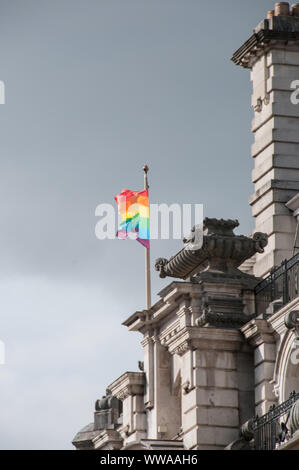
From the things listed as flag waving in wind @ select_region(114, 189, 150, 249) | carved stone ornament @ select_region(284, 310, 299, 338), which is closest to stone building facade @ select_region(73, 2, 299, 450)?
carved stone ornament @ select_region(284, 310, 299, 338)

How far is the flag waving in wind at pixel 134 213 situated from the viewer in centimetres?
5994

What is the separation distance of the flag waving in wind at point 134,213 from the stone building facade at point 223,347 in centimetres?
285

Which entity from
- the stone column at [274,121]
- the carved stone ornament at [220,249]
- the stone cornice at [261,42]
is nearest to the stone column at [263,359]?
the carved stone ornament at [220,249]

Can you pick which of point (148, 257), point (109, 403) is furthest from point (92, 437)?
point (148, 257)

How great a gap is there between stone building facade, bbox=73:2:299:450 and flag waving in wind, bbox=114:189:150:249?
9.37 feet

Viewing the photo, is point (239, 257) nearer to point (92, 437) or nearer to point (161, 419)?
point (161, 419)

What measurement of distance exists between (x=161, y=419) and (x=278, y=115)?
33.3 feet

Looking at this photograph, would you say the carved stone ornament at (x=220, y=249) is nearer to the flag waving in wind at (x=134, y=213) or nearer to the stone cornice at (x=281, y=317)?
the stone cornice at (x=281, y=317)

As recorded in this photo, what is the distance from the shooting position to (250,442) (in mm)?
50938

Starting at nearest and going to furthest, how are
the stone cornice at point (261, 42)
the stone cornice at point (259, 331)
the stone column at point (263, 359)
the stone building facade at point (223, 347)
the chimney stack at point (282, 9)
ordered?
the stone building facade at point (223, 347) → the stone column at point (263, 359) → the stone cornice at point (259, 331) → the stone cornice at point (261, 42) → the chimney stack at point (282, 9)

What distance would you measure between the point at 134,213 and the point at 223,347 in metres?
8.55

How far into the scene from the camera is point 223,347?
2074 inches

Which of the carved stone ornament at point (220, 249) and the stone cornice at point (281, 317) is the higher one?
the carved stone ornament at point (220, 249)

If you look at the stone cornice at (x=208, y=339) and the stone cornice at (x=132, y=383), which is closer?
the stone cornice at (x=208, y=339)
